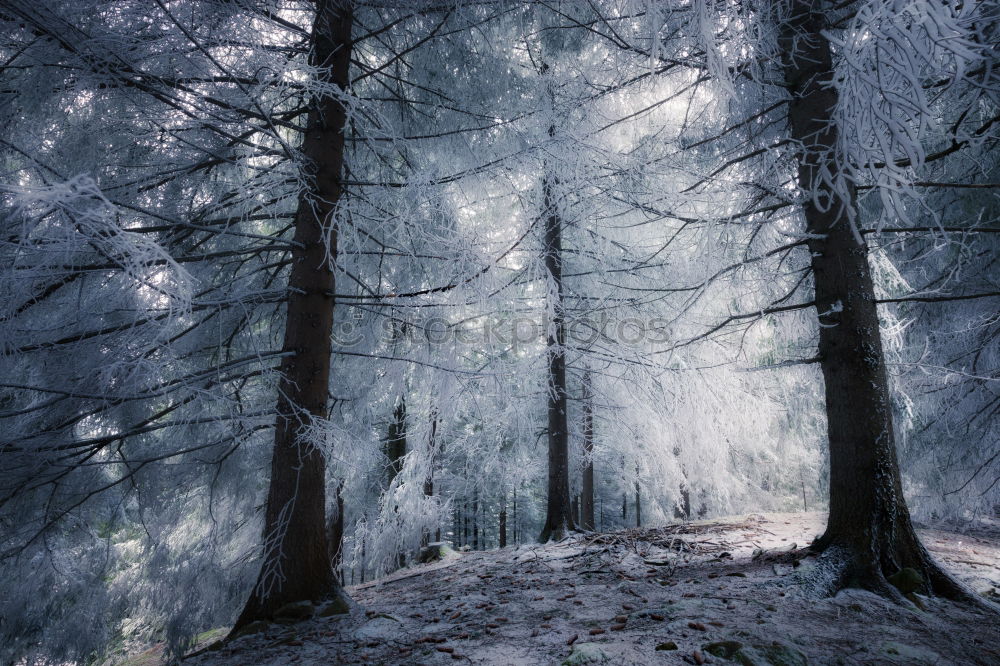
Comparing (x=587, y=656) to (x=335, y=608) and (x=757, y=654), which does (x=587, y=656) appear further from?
(x=335, y=608)

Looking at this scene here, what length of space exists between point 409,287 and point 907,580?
4.87 m

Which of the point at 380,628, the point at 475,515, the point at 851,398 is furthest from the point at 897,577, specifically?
the point at 475,515

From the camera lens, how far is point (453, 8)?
14.9 feet

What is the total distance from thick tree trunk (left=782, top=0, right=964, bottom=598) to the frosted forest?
2 cm

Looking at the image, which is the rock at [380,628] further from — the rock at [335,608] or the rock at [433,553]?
the rock at [433,553]

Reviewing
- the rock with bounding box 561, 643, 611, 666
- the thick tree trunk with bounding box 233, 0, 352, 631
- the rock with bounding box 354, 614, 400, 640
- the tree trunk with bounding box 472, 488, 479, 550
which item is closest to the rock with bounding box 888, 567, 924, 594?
the rock with bounding box 561, 643, 611, 666

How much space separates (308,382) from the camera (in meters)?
4.25

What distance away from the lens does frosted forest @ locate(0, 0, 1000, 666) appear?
3.05 metres

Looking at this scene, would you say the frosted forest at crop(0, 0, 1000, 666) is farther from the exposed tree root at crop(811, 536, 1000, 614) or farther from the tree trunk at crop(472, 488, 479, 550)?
the tree trunk at crop(472, 488, 479, 550)

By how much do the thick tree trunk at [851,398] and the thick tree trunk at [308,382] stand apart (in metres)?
3.99

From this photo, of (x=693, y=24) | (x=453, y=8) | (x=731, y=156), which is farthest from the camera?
(x=731, y=156)

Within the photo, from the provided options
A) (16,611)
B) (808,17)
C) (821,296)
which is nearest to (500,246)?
(821,296)

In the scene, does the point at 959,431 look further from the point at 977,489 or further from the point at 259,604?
the point at 259,604

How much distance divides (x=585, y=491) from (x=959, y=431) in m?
7.74
